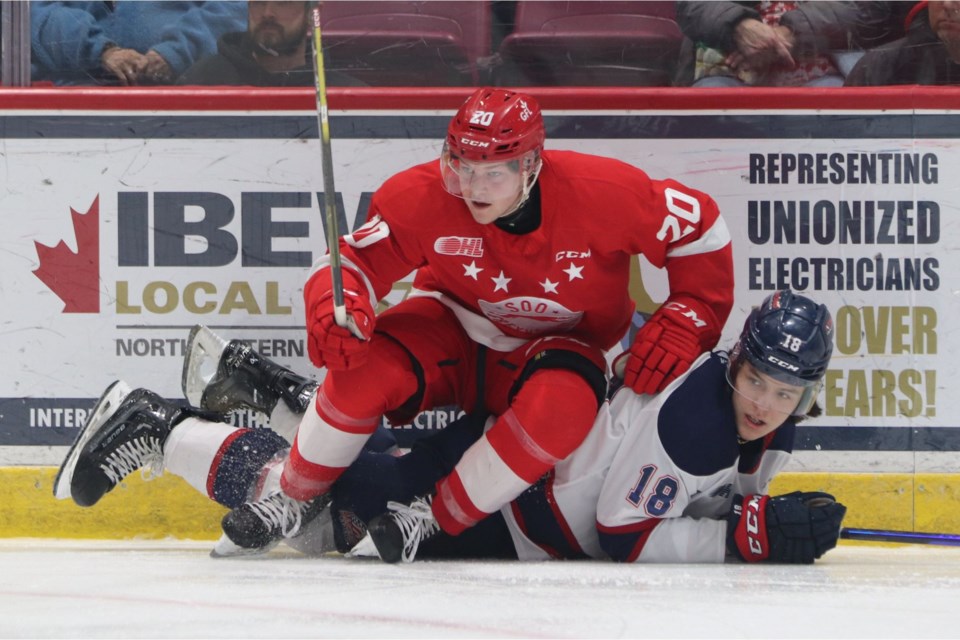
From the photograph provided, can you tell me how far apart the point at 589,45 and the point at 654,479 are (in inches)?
47.8

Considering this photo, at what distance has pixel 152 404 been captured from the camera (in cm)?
271

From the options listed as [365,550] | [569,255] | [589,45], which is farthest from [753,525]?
[589,45]

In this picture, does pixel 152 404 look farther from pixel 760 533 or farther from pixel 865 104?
pixel 865 104

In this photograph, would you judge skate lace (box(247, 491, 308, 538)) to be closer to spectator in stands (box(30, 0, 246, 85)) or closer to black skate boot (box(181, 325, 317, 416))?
black skate boot (box(181, 325, 317, 416))

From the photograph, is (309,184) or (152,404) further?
(309,184)

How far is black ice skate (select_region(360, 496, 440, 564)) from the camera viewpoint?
7.63 feet

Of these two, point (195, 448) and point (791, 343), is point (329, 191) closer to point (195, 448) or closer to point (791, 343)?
point (195, 448)

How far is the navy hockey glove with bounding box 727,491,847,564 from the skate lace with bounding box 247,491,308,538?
88 cm

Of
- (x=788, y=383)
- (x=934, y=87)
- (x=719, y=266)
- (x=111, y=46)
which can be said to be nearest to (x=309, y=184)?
(x=111, y=46)

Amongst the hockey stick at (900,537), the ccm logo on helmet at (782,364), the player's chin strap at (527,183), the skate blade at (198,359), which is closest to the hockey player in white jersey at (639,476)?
the ccm logo on helmet at (782,364)

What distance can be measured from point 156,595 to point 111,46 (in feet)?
5.49

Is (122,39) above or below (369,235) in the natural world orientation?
above

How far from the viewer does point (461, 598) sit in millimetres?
1914

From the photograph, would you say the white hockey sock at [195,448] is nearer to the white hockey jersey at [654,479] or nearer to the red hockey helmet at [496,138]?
the white hockey jersey at [654,479]
